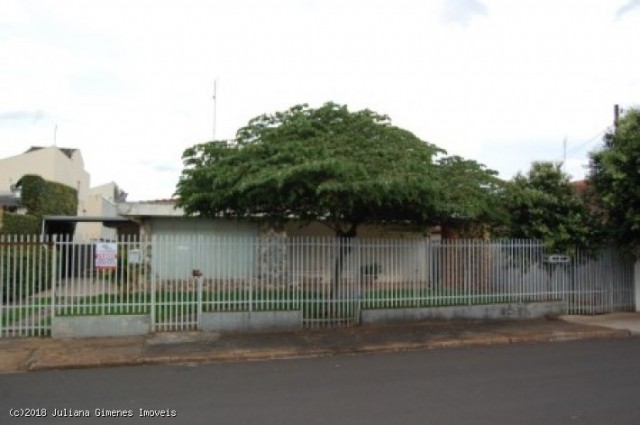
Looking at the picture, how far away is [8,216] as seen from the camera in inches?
→ 804

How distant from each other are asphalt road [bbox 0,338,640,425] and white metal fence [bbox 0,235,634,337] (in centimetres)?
273

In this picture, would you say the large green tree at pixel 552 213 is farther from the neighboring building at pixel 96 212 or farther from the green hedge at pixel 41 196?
the neighboring building at pixel 96 212

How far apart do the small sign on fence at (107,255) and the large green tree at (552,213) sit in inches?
353

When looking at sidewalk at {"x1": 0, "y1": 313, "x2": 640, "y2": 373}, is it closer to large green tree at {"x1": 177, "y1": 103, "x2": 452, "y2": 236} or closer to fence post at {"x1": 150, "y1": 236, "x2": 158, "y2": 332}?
fence post at {"x1": 150, "y1": 236, "x2": 158, "y2": 332}

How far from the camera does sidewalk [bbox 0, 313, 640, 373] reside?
402 inches

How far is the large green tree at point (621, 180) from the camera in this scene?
47.2ft

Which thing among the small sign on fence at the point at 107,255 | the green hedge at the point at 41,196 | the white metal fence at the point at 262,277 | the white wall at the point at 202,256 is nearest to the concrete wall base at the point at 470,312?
the white metal fence at the point at 262,277

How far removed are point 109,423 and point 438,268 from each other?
9299mm

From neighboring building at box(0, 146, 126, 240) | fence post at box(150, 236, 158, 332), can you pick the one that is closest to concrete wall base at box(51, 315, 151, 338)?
fence post at box(150, 236, 158, 332)

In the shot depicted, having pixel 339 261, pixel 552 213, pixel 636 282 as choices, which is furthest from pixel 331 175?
pixel 636 282

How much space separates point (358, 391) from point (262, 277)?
17.9 ft

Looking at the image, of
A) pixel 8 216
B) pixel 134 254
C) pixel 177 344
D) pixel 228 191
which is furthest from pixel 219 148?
pixel 8 216

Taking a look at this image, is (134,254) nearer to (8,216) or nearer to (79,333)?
(79,333)

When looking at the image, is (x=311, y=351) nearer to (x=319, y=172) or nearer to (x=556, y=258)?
(x=319, y=172)
